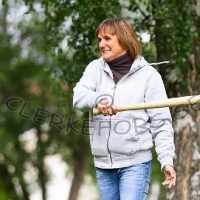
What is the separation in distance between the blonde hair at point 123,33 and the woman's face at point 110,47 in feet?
0.08

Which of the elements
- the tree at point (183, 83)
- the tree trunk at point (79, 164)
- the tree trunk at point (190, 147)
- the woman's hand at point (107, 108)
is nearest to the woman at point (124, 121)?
the woman's hand at point (107, 108)

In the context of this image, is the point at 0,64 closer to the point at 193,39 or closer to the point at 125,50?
the point at 193,39

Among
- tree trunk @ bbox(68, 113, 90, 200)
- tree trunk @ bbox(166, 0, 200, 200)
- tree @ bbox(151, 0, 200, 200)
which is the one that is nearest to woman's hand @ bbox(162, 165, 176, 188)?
tree @ bbox(151, 0, 200, 200)

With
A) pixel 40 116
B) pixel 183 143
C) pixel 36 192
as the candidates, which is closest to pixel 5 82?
pixel 40 116

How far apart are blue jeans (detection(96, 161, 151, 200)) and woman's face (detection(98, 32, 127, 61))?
0.77m

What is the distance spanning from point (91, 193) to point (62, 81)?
16394mm

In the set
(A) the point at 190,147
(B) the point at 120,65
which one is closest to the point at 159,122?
(B) the point at 120,65

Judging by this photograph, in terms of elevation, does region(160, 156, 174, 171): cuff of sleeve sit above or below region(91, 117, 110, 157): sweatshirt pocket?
below

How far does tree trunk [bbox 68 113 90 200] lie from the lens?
16.5m

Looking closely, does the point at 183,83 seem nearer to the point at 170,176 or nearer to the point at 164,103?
the point at 170,176

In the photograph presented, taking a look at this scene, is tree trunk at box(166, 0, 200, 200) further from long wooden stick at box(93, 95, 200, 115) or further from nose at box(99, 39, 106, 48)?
long wooden stick at box(93, 95, 200, 115)

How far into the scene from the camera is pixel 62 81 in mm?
7184

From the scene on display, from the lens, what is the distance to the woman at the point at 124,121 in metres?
3.83

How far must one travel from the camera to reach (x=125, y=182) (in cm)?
381
